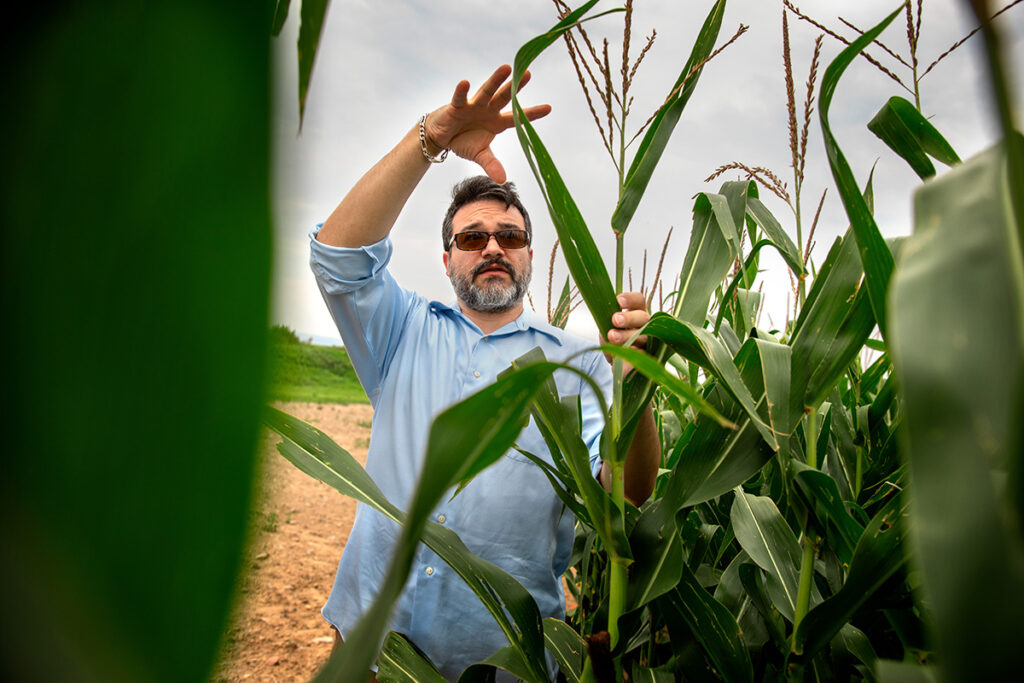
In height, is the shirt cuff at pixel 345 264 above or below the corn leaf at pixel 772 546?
above

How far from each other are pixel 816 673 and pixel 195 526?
724 millimetres

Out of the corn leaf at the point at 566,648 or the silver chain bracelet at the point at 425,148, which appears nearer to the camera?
the corn leaf at the point at 566,648

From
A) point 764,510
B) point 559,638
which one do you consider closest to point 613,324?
point 764,510

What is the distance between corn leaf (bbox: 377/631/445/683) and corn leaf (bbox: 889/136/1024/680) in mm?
558

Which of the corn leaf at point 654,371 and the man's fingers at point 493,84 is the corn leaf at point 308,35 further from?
the man's fingers at point 493,84

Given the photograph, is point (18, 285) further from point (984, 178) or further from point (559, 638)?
point (559, 638)

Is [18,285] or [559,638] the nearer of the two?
[18,285]

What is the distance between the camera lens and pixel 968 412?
130 mm

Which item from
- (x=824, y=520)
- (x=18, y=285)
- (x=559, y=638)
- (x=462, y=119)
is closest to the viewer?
(x=18, y=285)

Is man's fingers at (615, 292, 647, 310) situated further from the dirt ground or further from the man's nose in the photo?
the man's nose

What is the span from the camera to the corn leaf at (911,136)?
0.49 meters

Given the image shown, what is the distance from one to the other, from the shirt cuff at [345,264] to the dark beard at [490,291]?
0.45 m

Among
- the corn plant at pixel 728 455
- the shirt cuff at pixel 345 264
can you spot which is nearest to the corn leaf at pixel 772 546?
the corn plant at pixel 728 455

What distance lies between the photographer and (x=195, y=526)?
0.07 metres
